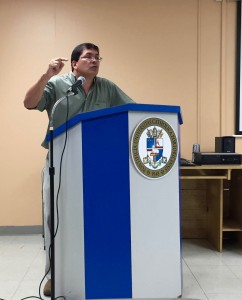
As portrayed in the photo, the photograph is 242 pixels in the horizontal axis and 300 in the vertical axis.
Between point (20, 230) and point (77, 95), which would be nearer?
point (77, 95)

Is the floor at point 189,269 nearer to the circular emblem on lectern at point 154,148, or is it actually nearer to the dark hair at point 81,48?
the circular emblem on lectern at point 154,148

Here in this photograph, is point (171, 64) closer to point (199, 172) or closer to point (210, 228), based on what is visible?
point (199, 172)

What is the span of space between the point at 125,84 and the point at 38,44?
100 cm

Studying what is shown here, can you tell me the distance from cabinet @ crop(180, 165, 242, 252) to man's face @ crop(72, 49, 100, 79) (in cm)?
127

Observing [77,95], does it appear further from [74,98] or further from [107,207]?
[107,207]

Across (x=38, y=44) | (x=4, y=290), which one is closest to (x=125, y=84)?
(x=38, y=44)

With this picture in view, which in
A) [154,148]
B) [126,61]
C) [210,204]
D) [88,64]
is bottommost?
[210,204]

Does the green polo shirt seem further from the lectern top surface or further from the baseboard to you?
the baseboard

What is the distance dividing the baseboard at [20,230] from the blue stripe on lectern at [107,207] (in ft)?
6.62

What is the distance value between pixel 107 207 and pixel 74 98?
752 mm

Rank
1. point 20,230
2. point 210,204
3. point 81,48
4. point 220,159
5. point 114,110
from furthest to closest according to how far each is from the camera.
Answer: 1. point 20,230
2. point 210,204
3. point 220,159
4. point 81,48
5. point 114,110

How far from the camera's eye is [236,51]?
3.12 metres

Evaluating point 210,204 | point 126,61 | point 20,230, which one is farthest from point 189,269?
point 126,61

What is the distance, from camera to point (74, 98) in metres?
1.76
